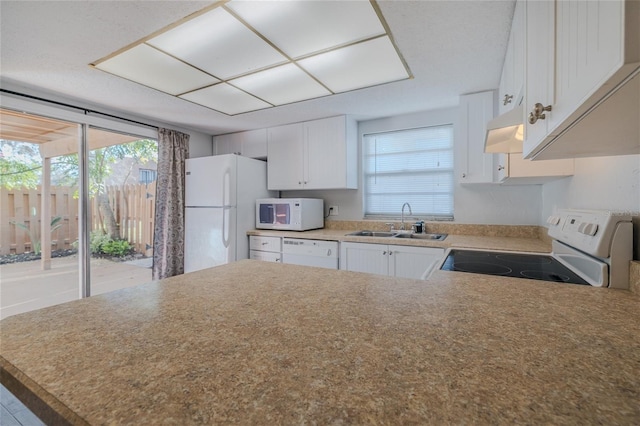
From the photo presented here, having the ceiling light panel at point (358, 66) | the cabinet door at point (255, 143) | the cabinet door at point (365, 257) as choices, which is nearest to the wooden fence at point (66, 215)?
the cabinet door at point (255, 143)

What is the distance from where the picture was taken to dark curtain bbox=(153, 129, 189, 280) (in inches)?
130

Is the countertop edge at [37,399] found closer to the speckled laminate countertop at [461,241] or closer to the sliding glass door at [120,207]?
the speckled laminate countertop at [461,241]

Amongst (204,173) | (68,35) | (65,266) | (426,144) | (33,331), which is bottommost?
(65,266)

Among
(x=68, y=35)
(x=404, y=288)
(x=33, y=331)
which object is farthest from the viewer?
(x=68, y=35)

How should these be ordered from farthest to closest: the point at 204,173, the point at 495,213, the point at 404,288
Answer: the point at 204,173 → the point at 495,213 → the point at 404,288

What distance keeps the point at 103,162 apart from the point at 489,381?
3704 mm

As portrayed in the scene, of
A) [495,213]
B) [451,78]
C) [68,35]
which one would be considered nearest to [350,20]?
[451,78]

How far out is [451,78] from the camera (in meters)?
2.20

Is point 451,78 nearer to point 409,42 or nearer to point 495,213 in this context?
point 409,42

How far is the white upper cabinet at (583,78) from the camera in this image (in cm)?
41

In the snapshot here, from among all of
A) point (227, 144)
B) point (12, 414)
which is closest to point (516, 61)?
point (12, 414)

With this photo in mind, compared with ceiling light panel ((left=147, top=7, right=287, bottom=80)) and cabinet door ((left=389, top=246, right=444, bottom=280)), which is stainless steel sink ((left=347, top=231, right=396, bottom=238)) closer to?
cabinet door ((left=389, top=246, right=444, bottom=280))

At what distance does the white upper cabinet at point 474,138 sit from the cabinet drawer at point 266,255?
6.66 ft

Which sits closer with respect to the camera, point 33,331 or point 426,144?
point 33,331
